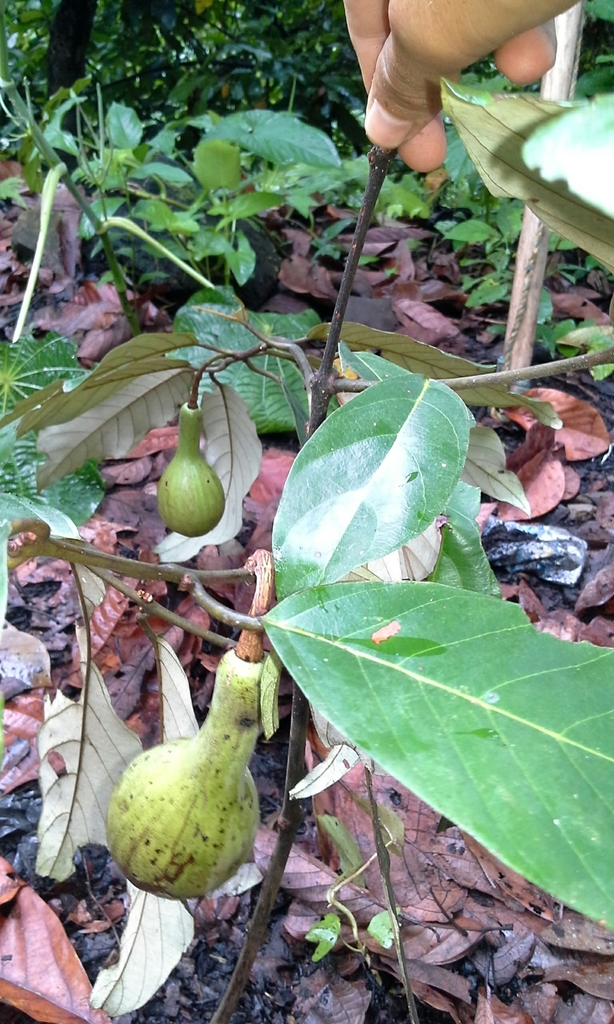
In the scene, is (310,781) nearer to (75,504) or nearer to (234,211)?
(75,504)

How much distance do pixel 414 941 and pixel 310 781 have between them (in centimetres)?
50

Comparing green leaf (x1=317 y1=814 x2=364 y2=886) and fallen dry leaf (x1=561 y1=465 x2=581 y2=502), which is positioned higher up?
green leaf (x1=317 y1=814 x2=364 y2=886)

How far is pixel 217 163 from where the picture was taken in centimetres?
157

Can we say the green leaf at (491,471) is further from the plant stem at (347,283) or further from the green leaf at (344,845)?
the green leaf at (344,845)

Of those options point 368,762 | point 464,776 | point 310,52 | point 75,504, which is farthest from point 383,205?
point 464,776

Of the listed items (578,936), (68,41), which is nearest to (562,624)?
(578,936)

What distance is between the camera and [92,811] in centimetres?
73

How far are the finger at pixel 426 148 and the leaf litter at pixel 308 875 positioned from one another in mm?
472

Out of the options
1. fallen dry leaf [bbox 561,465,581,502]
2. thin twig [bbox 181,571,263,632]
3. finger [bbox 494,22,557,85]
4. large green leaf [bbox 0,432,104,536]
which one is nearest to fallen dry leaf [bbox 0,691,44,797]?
large green leaf [bbox 0,432,104,536]

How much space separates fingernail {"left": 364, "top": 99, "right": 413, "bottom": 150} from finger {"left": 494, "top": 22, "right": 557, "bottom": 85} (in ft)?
0.24

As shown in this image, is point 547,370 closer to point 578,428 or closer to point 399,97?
point 399,97

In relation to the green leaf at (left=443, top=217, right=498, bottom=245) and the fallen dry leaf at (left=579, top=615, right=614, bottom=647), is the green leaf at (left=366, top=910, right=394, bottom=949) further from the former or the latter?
the green leaf at (left=443, top=217, right=498, bottom=245)

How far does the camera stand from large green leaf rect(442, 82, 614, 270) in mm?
293

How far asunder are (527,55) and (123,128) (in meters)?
1.39
